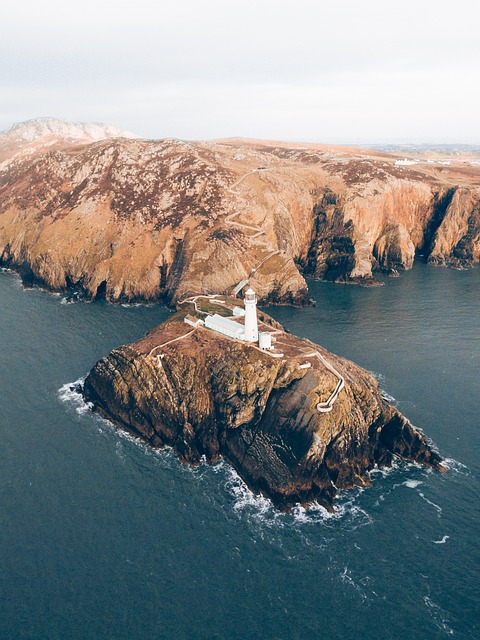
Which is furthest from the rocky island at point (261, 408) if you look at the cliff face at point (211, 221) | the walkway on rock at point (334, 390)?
the cliff face at point (211, 221)

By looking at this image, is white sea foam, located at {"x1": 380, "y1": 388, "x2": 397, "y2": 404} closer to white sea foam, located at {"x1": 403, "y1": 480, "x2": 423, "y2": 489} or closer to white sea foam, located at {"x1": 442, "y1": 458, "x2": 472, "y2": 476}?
white sea foam, located at {"x1": 442, "y1": 458, "x2": 472, "y2": 476}

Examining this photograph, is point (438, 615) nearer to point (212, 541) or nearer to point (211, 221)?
point (212, 541)

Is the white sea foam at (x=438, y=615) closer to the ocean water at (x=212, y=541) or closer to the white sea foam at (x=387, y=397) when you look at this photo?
the ocean water at (x=212, y=541)

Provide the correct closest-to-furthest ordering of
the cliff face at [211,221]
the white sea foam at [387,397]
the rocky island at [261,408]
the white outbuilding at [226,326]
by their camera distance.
A: 1. the rocky island at [261,408]
2. the white sea foam at [387,397]
3. the white outbuilding at [226,326]
4. the cliff face at [211,221]

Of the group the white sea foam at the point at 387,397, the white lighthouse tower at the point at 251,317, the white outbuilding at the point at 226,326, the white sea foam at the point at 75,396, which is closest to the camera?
the white lighthouse tower at the point at 251,317

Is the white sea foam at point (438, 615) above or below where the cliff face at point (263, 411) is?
below

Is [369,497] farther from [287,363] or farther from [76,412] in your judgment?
[76,412]
